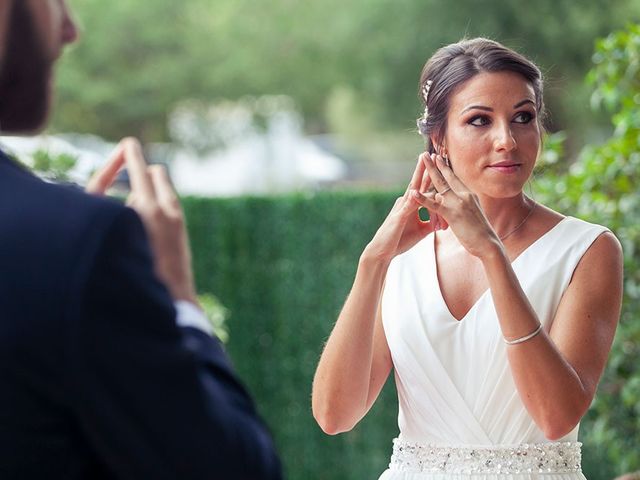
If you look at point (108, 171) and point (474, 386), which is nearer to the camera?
point (108, 171)

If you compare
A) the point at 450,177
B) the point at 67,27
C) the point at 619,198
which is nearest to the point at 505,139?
the point at 450,177

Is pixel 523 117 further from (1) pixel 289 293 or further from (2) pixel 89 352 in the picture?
(1) pixel 289 293

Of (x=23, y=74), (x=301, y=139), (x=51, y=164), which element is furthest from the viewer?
(x=301, y=139)

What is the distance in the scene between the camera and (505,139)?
2729 millimetres

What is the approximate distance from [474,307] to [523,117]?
482mm

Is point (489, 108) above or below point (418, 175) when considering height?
above

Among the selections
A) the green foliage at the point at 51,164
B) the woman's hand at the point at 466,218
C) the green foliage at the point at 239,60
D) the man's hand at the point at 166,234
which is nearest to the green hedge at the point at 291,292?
the green foliage at the point at 51,164

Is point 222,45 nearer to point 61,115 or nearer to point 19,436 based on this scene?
point 61,115

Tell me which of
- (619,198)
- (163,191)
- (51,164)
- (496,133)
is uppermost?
(51,164)

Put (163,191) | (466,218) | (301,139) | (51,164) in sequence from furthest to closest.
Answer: (301,139) < (51,164) < (466,218) < (163,191)

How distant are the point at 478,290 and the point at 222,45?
18406 millimetres

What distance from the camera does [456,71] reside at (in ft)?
9.44

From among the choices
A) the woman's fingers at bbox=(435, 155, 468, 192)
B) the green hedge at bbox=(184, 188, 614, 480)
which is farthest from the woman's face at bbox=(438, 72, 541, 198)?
the green hedge at bbox=(184, 188, 614, 480)

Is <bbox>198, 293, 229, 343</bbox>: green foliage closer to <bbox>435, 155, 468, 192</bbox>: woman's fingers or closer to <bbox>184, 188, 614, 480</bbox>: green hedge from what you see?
<bbox>184, 188, 614, 480</bbox>: green hedge
